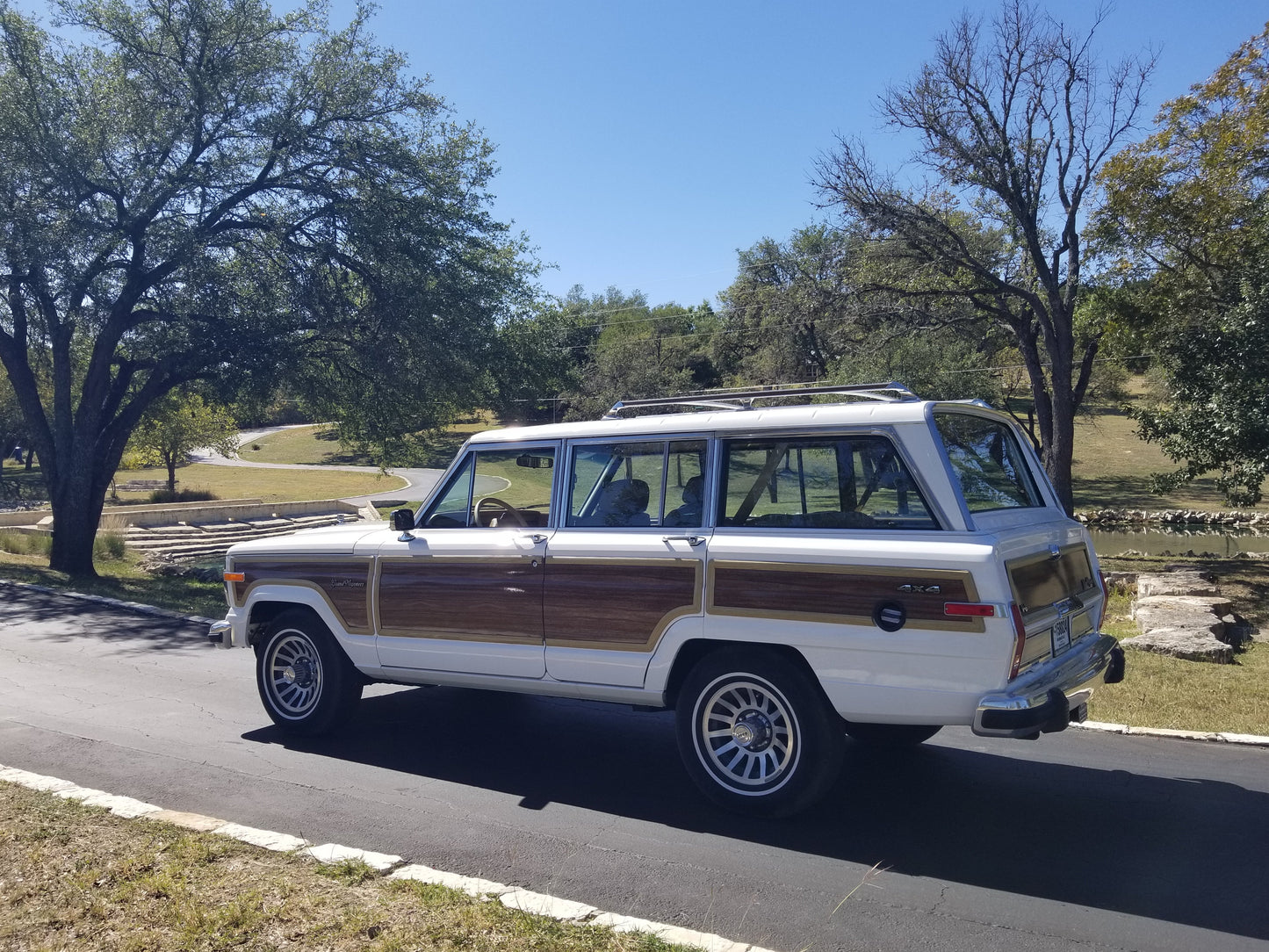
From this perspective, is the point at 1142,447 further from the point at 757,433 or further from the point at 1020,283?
the point at 757,433

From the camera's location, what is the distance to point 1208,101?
19391 millimetres

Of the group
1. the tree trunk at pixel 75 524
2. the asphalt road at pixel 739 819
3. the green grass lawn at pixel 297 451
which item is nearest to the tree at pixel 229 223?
the tree trunk at pixel 75 524

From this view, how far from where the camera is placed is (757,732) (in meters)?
5.29

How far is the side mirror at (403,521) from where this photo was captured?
257 inches

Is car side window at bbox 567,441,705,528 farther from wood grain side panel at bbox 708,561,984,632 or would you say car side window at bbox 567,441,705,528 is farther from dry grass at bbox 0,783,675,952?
dry grass at bbox 0,783,675,952

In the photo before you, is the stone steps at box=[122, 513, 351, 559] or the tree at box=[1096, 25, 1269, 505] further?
the stone steps at box=[122, 513, 351, 559]

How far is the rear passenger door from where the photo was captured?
18.2 feet

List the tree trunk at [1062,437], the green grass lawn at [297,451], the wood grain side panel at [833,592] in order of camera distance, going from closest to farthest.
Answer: the wood grain side panel at [833,592]
the tree trunk at [1062,437]
the green grass lawn at [297,451]

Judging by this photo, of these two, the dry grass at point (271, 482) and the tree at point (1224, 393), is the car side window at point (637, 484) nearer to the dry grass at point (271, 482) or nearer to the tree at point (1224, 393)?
the tree at point (1224, 393)

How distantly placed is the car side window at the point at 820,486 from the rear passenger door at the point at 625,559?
0.75 feet

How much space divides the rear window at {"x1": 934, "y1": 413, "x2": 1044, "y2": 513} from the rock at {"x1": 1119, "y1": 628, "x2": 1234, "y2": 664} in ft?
14.5

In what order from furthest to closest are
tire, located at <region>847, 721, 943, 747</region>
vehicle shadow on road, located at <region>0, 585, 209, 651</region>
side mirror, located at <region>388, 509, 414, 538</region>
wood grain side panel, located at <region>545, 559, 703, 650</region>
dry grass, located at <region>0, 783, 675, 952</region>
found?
vehicle shadow on road, located at <region>0, 585, 209, 651</region> → side mirror, located at <region>388, 509, 414, 538</region> → tire, located at <region>847, 721, 943, 747</region> → wood grain side panel, located at <region>545, 559, 703, 650</region> → dry grass, located at <region>0, 783, 675, 952</region>

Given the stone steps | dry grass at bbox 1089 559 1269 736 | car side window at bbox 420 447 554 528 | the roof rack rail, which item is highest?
the roof rack rail

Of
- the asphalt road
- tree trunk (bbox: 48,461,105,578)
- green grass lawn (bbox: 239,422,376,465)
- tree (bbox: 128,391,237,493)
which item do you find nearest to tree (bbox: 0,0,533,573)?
tree trunk (bbox: 48,461,105,578)
